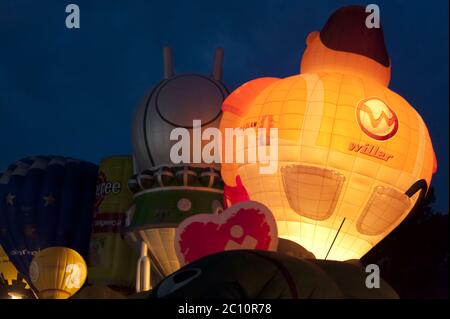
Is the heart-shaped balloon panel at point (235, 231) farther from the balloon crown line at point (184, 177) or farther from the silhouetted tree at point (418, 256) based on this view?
the silhouetted tree at point (418, 256)

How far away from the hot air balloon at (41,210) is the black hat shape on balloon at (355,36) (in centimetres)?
981

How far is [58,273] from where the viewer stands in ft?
39.8

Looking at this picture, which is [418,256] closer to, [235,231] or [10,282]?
[10,282]

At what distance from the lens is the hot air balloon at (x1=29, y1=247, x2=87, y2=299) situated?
1203 centimetres

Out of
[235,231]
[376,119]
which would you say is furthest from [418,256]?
[235,231]

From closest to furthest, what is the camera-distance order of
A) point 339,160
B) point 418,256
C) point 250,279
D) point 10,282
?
point 250,279 < point 339,160 < point 10,282 < point 418,256

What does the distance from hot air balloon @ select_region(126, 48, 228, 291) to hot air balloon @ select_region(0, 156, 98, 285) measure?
4787 millimetres

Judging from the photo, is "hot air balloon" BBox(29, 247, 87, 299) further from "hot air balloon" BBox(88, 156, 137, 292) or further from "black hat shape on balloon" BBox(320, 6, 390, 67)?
"hot air balloon" BBox(88, 156, 137, 292)

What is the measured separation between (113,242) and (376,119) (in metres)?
8.99

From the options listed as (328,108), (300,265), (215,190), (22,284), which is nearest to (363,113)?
(328,108)

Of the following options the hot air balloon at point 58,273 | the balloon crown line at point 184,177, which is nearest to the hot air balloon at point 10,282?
the balloon crown line at point 184,177

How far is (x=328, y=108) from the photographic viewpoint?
39.4 feet

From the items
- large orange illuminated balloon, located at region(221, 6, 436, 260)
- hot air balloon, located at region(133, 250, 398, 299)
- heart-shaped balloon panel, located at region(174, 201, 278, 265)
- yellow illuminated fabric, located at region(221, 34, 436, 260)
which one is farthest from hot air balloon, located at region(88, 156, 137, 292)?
hot air balloon, located at region(133, 250, 398, 299)

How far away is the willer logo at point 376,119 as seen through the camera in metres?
11.9
